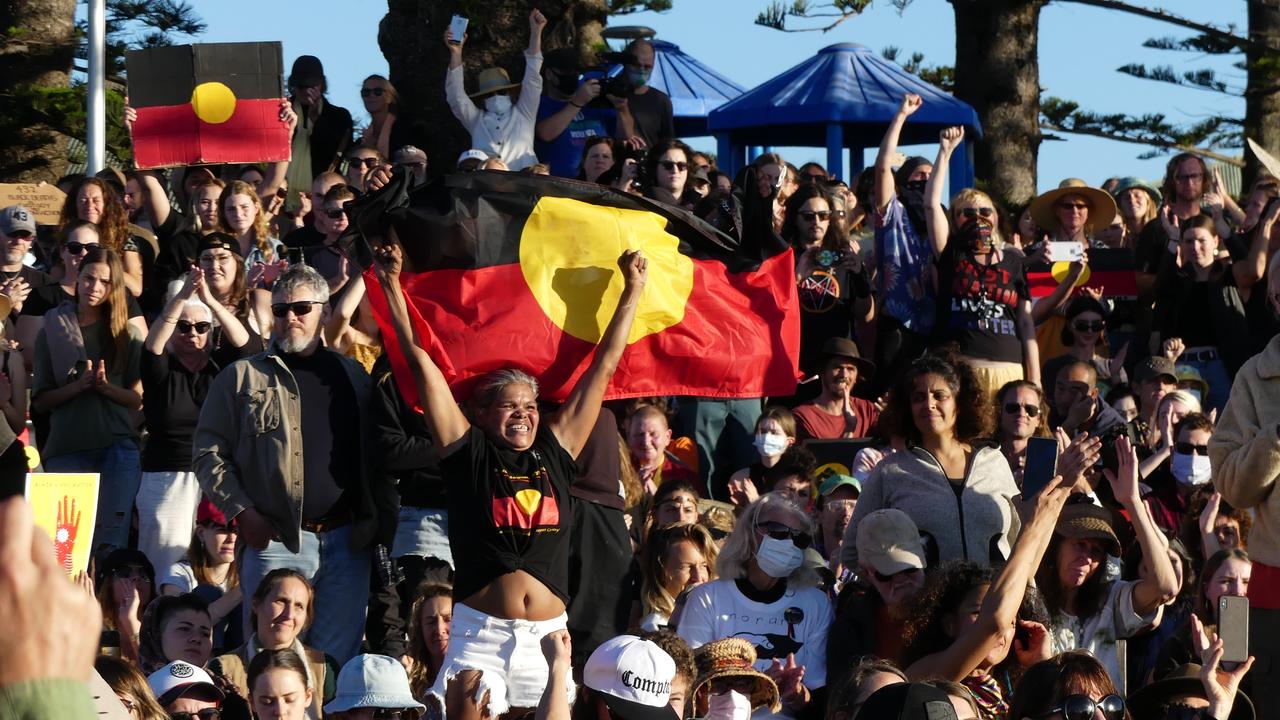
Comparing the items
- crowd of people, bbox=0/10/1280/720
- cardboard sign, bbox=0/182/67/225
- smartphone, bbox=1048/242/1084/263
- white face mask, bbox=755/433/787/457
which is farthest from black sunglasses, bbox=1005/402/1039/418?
cardboard sign, bbox=0/182/67/225

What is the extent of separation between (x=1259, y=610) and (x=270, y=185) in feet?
23.8

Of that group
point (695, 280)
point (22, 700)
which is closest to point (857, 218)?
point (695, 280)

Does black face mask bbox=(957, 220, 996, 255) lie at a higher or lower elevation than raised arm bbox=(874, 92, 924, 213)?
lower

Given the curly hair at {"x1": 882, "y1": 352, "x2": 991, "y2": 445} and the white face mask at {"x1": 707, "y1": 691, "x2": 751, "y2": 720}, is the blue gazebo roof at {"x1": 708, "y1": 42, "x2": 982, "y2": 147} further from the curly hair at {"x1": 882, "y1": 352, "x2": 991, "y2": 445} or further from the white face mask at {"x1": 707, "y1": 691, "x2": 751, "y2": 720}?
the white face mask at {"x1": 707, "y1": 691, "x2": 751, "y2": 720}

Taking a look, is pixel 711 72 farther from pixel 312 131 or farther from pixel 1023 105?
pixel 312 131

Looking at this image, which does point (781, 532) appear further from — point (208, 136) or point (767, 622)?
point (208, 136)

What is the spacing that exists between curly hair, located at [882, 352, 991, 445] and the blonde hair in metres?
4.28

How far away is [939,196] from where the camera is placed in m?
10.9

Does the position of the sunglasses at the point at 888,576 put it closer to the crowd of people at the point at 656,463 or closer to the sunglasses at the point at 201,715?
the crowd of people at the point at 656,463

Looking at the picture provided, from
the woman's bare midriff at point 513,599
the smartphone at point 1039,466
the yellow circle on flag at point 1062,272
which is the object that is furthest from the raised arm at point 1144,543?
the yellow circle on flag at point 1062,272

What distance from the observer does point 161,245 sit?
11.4 m

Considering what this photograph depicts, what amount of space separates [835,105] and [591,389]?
30.6ft

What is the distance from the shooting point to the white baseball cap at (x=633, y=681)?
575 centimetres

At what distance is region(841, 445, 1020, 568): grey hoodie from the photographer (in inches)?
311
